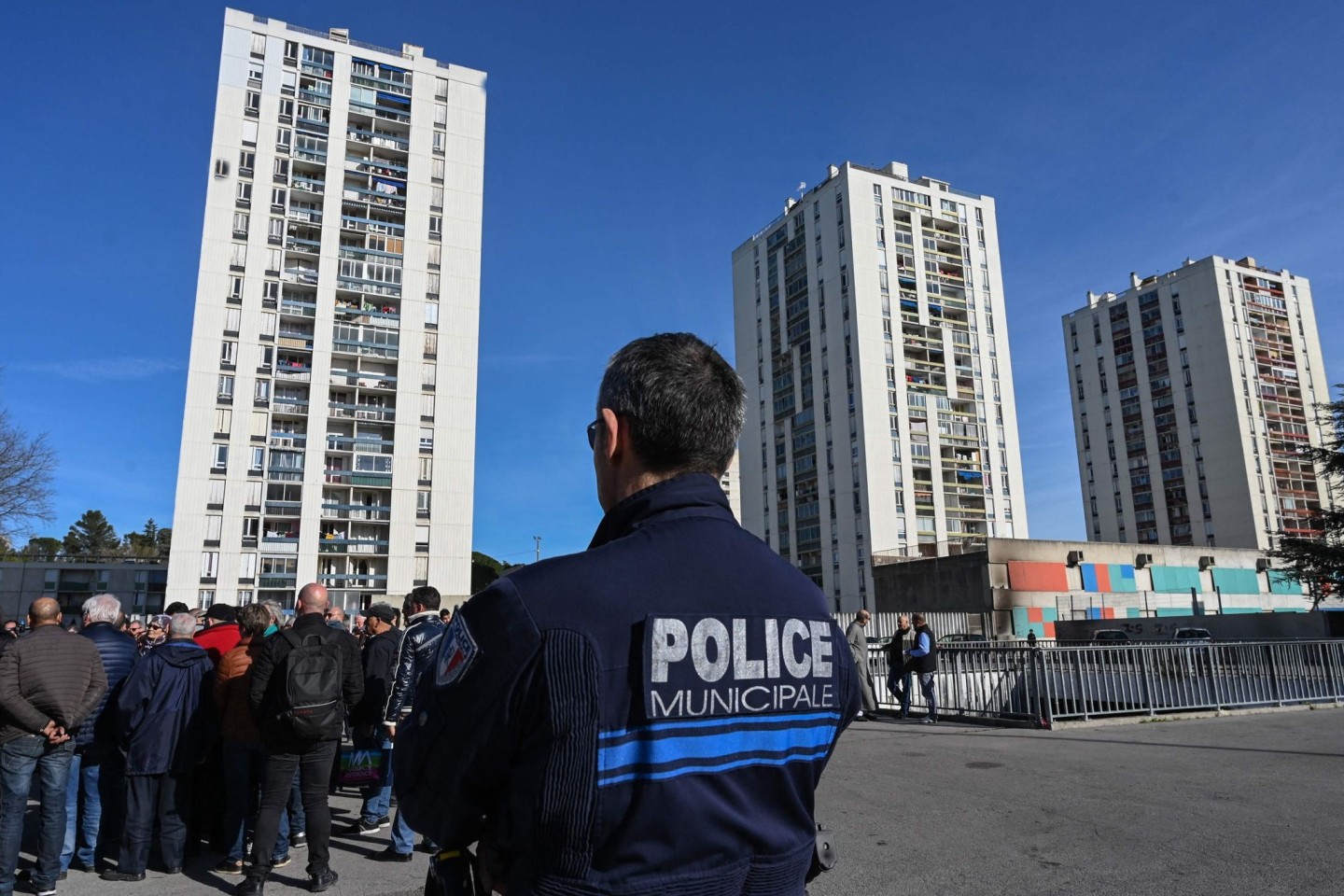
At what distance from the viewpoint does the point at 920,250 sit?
73875 mm

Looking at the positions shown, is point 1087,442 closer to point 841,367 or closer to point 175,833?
point 841,367

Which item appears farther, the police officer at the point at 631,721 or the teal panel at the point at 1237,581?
the teal panel at the point at 1237,581

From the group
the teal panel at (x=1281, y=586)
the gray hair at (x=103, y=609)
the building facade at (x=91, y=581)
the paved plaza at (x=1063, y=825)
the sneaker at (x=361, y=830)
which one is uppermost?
the building facade at (x=91, y=581)

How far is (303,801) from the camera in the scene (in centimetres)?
611

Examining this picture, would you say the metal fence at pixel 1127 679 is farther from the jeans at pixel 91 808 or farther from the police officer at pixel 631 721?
the police officer at pixel 631 721

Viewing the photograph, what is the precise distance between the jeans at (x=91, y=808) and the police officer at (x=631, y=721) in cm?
Result: 621

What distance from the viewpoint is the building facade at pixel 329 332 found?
167ft

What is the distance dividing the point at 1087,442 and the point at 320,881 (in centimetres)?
10853

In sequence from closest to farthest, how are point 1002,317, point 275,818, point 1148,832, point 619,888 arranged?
point 619,888 < point 275,818 < point 1148,832 < point 1002,317

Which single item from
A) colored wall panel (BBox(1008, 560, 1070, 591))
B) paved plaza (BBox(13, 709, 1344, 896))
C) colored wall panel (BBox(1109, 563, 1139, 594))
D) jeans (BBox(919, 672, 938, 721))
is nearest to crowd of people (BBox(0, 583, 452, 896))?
paved plaza (BBox(13, 709, 1344, 896))

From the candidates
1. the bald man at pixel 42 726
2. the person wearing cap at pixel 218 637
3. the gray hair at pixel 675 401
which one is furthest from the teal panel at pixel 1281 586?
the gray hair at pixel 675 401

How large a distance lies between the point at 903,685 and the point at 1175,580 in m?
43.1

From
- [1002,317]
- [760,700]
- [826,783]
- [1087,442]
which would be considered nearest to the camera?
[760,700]

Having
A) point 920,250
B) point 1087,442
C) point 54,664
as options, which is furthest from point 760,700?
point 1087,442
